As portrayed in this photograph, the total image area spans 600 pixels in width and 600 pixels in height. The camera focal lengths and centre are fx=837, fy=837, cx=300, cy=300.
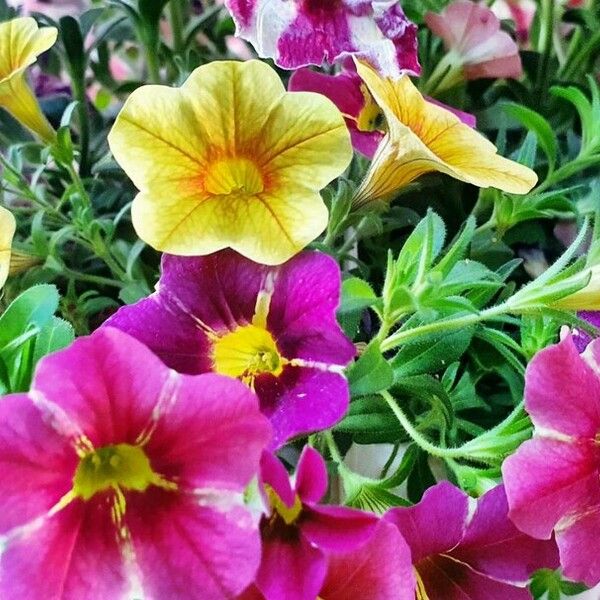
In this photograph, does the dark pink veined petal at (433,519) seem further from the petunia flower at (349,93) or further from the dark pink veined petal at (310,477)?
the petunia flower at (349,93)

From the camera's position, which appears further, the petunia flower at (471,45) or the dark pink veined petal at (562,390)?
the petunia flower at (471,45)

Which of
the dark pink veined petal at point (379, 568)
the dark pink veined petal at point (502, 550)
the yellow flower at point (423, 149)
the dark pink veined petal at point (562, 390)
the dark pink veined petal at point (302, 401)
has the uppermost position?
the yellow flower at point (423, 149)

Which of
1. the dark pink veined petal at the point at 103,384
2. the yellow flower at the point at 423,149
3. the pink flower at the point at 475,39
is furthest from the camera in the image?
the pink flower at the point at 475,39

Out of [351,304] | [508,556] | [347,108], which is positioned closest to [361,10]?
[347,108]

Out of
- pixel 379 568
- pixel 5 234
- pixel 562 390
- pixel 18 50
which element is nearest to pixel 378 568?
pixel 379 568

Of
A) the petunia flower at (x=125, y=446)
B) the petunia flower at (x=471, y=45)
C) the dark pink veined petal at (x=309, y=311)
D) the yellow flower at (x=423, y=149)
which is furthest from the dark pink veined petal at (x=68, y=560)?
the petunia flower at (x=471, y=45)

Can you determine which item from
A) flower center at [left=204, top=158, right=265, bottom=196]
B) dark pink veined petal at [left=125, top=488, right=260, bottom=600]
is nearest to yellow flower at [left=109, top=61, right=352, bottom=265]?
flower center at [left=204, top=158, right=265, bottom=196]

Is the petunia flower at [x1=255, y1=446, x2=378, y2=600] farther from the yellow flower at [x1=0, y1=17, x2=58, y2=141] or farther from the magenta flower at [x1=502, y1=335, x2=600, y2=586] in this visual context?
the yellow flower at [x1=0, y1=17, x2=58, y2=141]

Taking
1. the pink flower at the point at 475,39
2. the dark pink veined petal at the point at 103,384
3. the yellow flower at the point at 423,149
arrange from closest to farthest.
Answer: the dark pink veined petal at the point at 103,384 → the yellow flower at the point at 423,149 → the pink flower at the point at 475,39
